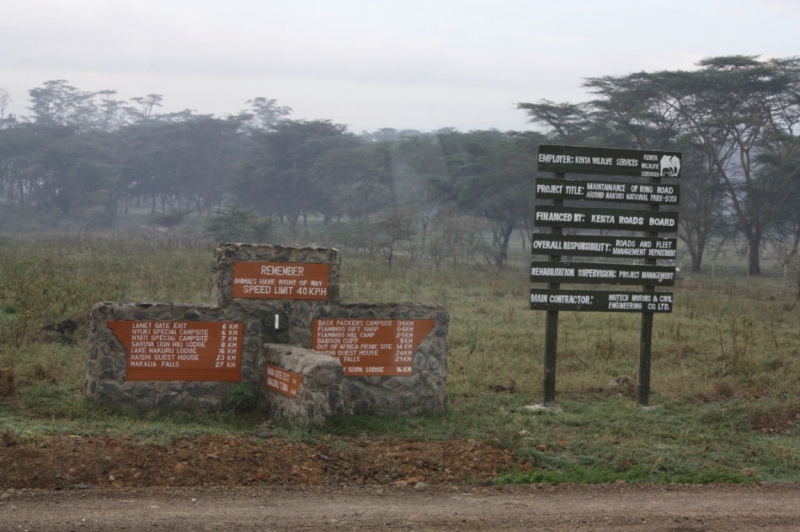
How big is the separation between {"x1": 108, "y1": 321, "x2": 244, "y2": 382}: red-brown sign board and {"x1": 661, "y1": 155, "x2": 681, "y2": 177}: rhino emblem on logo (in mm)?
5287

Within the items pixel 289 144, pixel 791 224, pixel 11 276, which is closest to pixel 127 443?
pixel 11 276

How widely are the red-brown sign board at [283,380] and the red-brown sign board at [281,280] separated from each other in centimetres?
82

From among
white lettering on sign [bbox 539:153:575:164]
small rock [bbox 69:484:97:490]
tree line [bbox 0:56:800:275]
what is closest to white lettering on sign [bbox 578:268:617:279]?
white lettering on sign [bbox 539:153:575:164]

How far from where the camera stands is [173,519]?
5.61 meters

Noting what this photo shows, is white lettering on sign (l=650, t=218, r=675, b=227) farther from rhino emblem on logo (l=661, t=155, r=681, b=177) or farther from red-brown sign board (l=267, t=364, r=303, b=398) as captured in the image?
red-brown sign board (l=267, t=364, r=303, b=398)

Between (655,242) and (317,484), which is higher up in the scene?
(655,242)

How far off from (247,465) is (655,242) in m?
5.77

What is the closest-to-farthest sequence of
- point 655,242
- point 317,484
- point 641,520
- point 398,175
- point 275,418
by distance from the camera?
1. point 641,520
2. point 317,484
3. point 275,418
4. point 655,242
5. point 398,175

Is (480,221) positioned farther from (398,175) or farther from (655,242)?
(655,242)

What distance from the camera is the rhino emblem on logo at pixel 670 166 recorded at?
10.3m

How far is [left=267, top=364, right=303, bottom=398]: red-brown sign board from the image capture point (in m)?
8.30

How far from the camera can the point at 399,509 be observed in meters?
6.10

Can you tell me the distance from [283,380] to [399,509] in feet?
9.06

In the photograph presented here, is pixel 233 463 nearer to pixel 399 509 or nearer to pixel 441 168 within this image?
pixel 399 509
